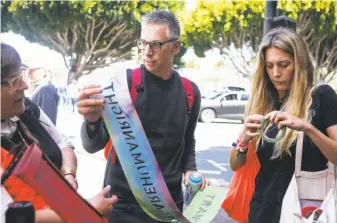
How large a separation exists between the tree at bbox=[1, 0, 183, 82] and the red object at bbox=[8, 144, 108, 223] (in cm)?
2632

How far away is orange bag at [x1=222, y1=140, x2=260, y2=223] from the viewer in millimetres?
2418

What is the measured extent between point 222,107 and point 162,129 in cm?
1738

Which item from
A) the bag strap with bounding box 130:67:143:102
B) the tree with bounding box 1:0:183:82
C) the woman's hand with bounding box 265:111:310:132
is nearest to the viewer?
the woman's hand with bounding box 265:111:310:132

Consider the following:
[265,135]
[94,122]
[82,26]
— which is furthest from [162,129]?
[82,26]

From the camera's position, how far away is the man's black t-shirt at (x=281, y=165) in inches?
86.7

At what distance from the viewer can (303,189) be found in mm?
2197

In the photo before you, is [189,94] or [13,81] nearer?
[13,81]

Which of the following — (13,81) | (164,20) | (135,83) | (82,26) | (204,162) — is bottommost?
(204,162)

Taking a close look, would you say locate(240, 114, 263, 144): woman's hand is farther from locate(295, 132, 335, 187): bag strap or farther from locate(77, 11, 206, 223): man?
locate(77, 11, 206, 223): man

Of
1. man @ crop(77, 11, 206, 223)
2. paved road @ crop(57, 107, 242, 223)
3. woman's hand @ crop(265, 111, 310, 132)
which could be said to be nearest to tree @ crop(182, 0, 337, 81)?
paved road @ crop(57, 107, 242, 223)

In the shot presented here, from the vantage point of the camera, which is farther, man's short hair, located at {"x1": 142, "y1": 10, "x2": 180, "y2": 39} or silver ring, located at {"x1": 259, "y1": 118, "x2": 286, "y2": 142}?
man's short hair, located at {"x1": 142, "y1": 10, "x2": 180, "y2": 39}

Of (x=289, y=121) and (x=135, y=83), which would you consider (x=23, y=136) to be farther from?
(x=289, y=121)

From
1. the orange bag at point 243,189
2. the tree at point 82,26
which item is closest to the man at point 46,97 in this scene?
the orange bag at point 243,189

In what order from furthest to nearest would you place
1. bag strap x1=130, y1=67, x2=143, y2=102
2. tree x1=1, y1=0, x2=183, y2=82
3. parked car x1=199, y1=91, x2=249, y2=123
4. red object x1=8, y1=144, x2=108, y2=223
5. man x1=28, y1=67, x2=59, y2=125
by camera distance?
tree x1=1, y1=0, x2=183, y2=82
parked car x1=199, y1=91, x2=249, y2=123
man x1=28, y1=67, x2=59, y2=125
bag strap x1=130, y1=67, x2=143, y2=102
red object x1=8, y1=144, x2=108, y2=223
